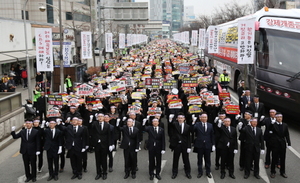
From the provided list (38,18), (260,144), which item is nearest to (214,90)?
(260,144)

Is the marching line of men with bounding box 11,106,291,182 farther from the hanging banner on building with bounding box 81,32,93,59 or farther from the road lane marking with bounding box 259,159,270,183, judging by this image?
the hanging banner on building with bounding box 81,32,93,59

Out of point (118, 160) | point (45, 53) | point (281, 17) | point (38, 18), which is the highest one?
point (38, 18)

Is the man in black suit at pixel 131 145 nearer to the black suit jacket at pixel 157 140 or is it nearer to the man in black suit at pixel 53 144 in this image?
the black suit jacket at pixel 157 140

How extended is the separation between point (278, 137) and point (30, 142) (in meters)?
6.30

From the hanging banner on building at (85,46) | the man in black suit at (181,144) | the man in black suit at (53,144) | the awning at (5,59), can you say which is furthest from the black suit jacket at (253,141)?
the awning at (5,59)

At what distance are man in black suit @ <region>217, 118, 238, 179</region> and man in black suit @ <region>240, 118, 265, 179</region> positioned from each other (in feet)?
0.90

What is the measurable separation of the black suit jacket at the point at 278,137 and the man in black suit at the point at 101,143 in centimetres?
421

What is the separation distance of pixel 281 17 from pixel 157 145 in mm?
8603

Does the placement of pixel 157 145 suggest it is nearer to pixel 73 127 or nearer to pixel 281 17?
pixel 73 127

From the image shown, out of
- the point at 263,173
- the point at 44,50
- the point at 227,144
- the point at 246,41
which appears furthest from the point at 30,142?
the point at 246,41

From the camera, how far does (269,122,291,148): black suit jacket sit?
8.89m

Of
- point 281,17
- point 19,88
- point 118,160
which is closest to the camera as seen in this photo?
point 118,160

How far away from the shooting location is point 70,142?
8.94m

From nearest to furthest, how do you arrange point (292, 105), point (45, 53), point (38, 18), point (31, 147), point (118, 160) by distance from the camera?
point (31, 147)
point (118, 160)
point (292, 105)
point (45, 53)
point (38, 18)
